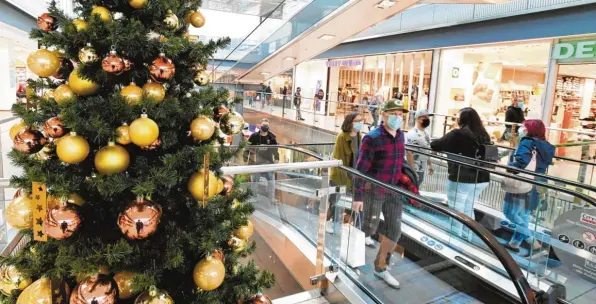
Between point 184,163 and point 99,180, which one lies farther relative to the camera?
point 184,163

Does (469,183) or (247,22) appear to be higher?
(247,22)

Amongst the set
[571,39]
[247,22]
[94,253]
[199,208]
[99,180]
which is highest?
[247,22]

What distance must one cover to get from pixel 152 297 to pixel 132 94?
2.32 ft

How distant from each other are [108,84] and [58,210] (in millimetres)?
474

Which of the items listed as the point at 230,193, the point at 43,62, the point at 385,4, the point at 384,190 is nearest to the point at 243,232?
the point at 230,193

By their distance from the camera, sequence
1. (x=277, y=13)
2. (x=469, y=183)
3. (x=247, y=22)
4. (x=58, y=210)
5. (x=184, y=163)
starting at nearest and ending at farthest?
(x=58, y=210)
(x=184, y=163)
(x=469, y=183)
(x=277, y=13)
(x=247, y=22)

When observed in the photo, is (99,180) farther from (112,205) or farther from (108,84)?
→ (108,84)

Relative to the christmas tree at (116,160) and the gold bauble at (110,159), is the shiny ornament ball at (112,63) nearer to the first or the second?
the christmas tree at (116,160)

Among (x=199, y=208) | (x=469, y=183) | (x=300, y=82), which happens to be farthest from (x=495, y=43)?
(x=300, y=82)

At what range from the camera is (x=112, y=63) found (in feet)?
4.39

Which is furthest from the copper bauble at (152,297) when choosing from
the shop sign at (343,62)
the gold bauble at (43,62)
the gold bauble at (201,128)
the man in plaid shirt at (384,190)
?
the shop sign at (343,62)

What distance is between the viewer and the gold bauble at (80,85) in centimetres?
141

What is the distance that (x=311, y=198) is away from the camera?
3.85 metres

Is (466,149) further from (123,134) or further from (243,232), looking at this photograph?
(123,134)
